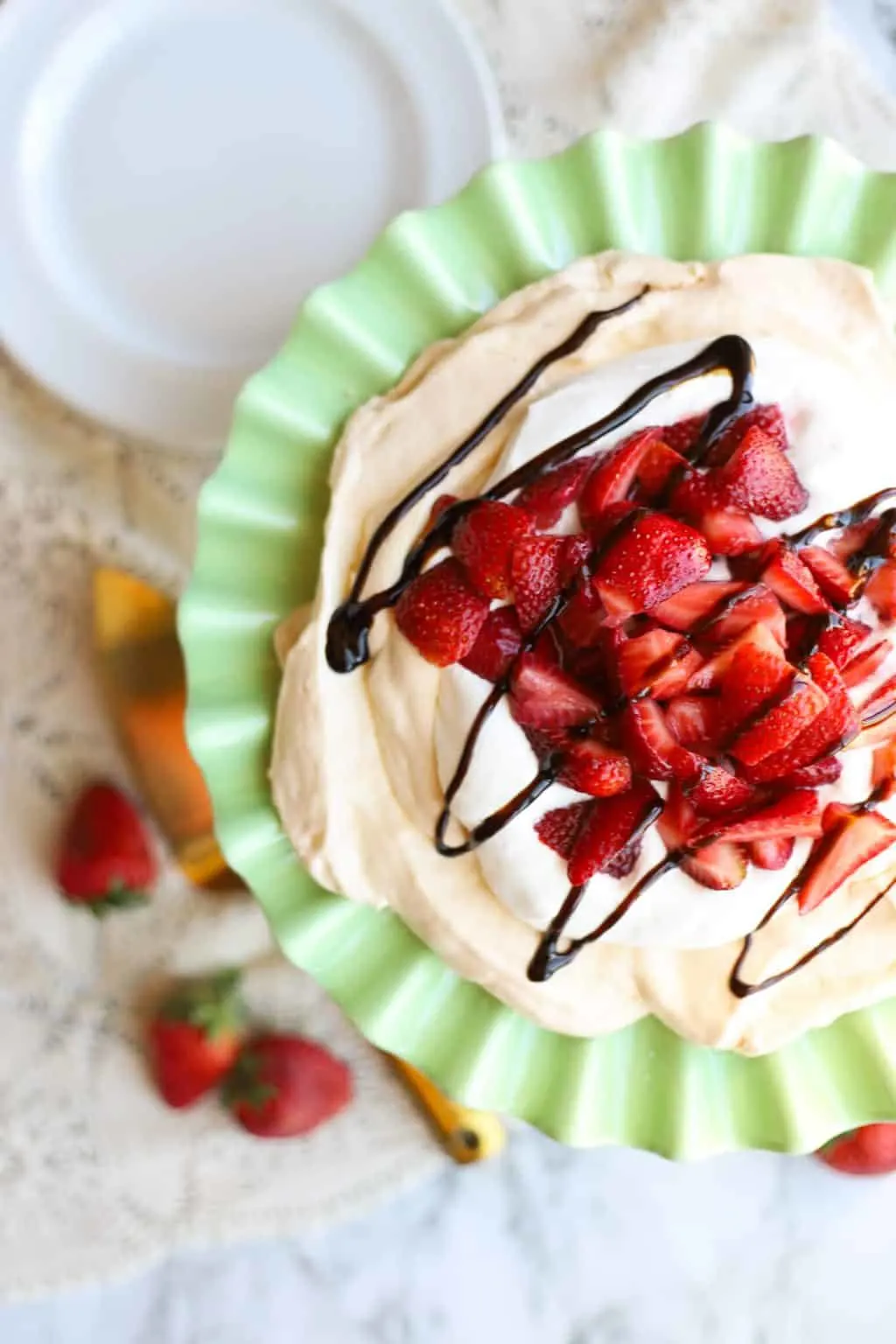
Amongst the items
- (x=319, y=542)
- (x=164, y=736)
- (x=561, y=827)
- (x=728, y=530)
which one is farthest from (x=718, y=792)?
(x=164, y=736)

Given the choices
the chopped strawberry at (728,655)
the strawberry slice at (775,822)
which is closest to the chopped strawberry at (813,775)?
the strawberry slice at (775,822)

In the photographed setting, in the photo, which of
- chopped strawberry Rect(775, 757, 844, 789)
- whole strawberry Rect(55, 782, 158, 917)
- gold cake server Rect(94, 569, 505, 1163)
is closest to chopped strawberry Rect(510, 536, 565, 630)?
chopped strawberry Rect(775, 757, 844, 789)

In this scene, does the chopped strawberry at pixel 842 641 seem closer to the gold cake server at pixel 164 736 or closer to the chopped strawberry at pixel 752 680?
the chopped strawberry at pixel 752 680

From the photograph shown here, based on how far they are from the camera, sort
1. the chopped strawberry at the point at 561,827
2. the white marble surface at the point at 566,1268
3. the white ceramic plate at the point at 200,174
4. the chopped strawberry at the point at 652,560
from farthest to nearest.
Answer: the white marble surface at the point at 566,1268 → the white ceramic plate at the point at 200,174 → the chopped strawberry at the point at 561,827 → the chopped strawberry at the point at 652,560

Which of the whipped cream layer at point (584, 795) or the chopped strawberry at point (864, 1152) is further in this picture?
the chopped strawberry at point (864, 1152)

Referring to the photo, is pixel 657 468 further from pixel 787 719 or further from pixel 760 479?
pixel 787 719

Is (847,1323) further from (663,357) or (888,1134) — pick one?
(663,357)

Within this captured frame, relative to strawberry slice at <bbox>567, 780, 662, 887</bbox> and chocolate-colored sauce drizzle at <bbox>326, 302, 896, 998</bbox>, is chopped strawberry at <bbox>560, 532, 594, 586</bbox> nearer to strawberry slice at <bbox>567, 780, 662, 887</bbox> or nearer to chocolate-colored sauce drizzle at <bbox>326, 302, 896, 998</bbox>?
chocolate-colored sauce drizzle at <bbox>326, 302, 896, 998</bbox>
